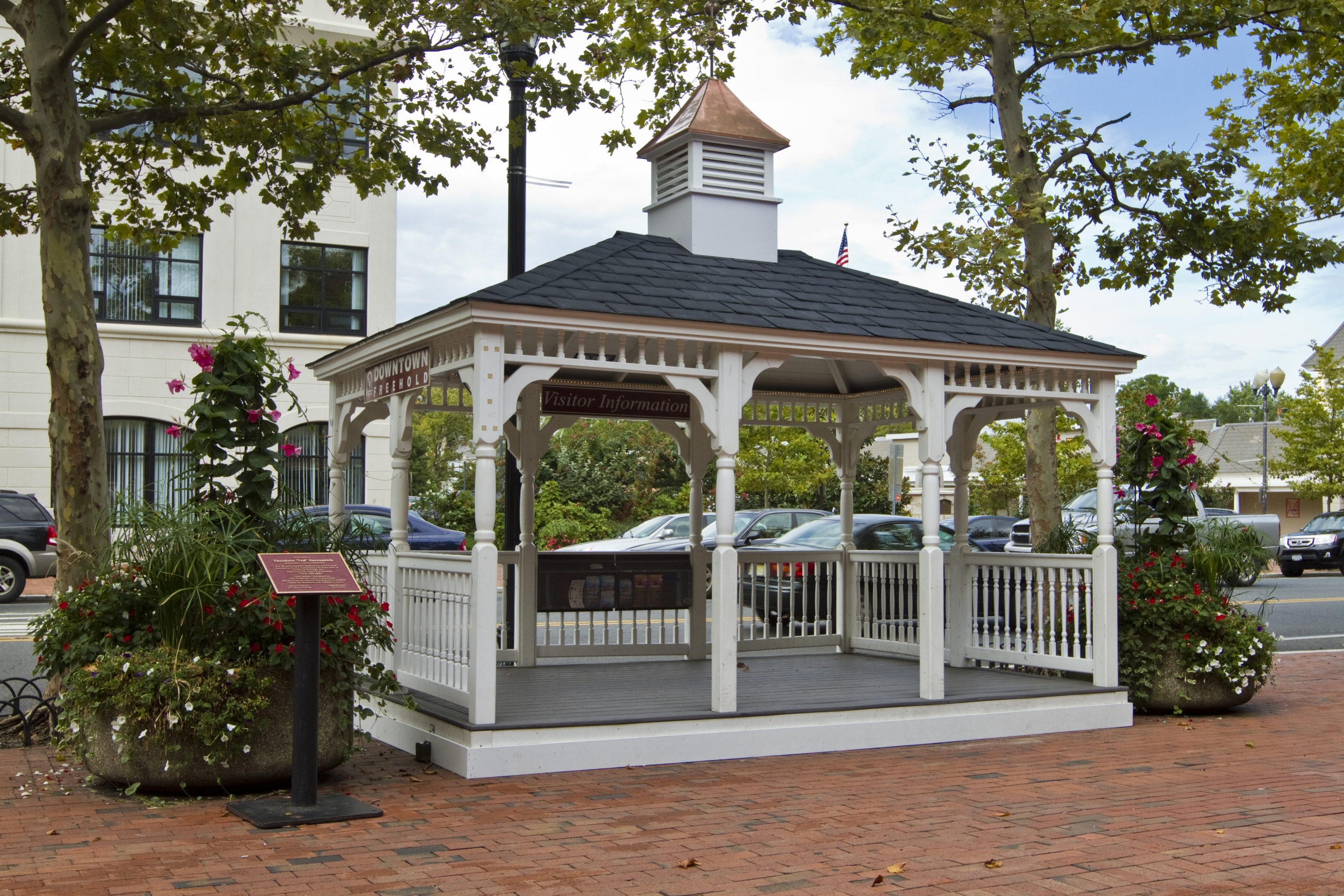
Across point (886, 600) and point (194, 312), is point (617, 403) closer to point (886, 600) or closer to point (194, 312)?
point (886, 600)

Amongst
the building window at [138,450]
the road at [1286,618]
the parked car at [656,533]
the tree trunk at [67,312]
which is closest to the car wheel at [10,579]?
the road at [1286,618]

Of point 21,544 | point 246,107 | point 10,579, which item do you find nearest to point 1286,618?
point 246,107

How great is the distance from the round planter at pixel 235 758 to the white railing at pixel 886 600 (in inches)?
235

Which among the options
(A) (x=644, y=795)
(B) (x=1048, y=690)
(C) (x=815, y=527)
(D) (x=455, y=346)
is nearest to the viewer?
(A) (x=644, y=795)

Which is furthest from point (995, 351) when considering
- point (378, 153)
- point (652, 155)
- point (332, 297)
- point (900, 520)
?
point (332, 297)

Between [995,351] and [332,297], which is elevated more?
[332,297]

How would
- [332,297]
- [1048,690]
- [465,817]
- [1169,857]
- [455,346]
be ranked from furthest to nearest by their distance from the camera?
[332,297], [1048,690], [455,346], [465,817], [1169,857]

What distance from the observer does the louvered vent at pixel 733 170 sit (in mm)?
10258

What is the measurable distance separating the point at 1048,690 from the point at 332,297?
22.3m

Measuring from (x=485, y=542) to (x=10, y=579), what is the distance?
49.5ft

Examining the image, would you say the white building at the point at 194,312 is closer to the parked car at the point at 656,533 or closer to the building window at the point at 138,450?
the building window at the point at 138,450

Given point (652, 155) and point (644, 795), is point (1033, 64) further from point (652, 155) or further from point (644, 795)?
point (644, 795)

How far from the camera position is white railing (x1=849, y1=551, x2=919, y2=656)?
38.4 feet

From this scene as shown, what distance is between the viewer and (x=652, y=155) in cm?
1084
